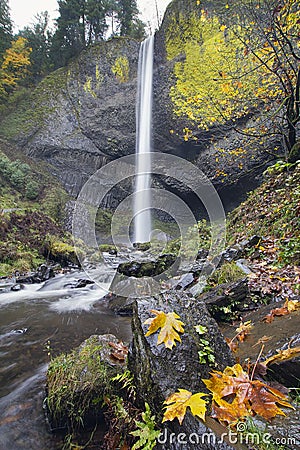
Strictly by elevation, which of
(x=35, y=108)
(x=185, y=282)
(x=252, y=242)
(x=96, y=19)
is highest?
(x=96, y=19)

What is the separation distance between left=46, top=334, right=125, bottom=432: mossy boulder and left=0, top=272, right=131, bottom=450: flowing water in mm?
172

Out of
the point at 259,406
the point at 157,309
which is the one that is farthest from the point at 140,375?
the point at 259,406

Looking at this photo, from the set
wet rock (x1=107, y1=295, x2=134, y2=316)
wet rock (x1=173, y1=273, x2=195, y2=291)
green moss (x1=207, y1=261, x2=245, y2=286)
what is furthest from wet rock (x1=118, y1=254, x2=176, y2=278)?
green moss (x1=207, y1=261, x2=245, y2=286)

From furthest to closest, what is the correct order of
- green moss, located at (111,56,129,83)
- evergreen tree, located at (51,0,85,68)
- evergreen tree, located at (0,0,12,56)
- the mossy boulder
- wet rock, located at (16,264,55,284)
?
evergreen tree, located at (51,0,85,68) < evergreen tree, located at (0,0,12,56) < green moss, located at (111,56,129,83) < wet rock, located at (16,264,55,284) < the mossy boulder

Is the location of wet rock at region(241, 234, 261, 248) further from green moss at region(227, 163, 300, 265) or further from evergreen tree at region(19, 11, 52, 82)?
evergreen tree at region(19, 11, 52, 82)

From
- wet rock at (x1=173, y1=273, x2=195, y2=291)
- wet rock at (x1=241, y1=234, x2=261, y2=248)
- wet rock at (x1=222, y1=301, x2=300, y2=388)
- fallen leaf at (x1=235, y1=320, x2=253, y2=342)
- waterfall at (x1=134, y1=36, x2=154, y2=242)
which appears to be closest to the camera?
wet rock at (x1=222, y1=301, x2=300, y2=388)

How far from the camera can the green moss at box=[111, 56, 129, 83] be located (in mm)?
19312

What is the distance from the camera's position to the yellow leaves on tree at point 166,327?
1.60 m

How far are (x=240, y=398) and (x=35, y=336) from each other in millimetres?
3625

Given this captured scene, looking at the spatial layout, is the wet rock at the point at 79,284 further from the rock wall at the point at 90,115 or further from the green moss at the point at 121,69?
the green moss at the point at 121,69

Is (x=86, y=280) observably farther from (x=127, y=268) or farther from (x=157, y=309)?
(x=157, y=309)

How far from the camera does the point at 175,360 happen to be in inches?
59.5

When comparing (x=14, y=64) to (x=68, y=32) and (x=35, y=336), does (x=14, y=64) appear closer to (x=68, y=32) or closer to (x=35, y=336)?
(x=68, y=32)

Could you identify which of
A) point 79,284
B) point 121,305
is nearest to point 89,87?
point 79,284
